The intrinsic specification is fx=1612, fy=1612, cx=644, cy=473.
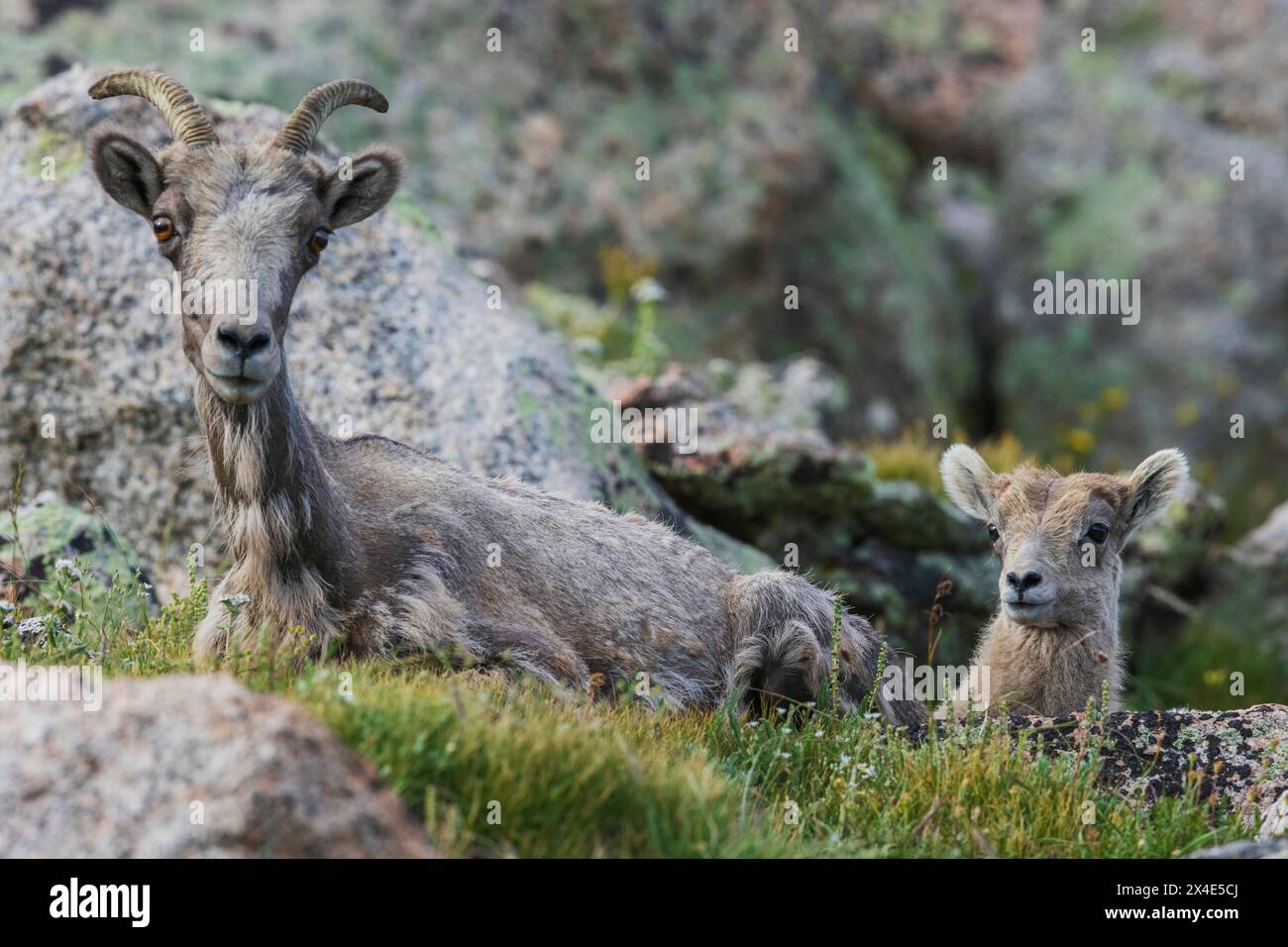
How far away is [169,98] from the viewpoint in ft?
29.4

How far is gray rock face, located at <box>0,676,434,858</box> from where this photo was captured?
228 inches

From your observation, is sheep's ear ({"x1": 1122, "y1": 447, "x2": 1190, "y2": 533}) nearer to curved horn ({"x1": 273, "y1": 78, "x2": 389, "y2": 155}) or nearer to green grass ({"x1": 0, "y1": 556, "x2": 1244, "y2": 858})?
green grass ({"x1": 0, "y1": 556, "x2": 1244, "y2": 858})

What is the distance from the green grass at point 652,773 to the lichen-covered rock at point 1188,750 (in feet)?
0.67

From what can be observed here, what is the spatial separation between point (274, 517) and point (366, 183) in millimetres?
2012

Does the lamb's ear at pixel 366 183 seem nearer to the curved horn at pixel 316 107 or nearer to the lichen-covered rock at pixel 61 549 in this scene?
the curved horn at pixel 316 107

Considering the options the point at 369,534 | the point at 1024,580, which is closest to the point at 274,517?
the point at 369,534

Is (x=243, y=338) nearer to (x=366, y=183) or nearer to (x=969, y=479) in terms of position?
(x=366, y=183)

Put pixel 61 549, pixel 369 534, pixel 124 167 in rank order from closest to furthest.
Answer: pixel 124 167, pixel 369 534, pixel 61 549

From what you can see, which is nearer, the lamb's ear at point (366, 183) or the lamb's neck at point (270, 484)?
the lamb's neck at point (270, 484)

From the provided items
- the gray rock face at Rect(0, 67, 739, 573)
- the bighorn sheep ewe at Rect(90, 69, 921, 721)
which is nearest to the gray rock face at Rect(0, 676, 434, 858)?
the bighorn sheep ewe at Rect(90, 69, 921, 721)

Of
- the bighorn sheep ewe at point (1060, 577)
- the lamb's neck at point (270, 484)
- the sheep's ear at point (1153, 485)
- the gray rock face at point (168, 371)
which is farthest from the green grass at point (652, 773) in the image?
the sheep's ear at point (1153, 485)

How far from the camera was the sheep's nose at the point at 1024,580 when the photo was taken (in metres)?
9.67

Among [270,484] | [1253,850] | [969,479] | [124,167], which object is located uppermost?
[124,167]
